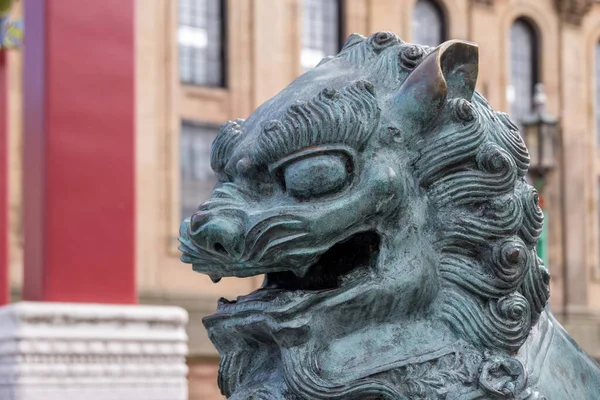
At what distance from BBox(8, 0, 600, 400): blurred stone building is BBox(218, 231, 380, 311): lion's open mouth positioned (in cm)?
887

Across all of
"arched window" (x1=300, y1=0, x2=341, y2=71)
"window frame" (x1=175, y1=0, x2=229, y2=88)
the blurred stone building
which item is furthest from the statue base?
"arched window" (x1=300, y1=0, x2=341, y2=71)

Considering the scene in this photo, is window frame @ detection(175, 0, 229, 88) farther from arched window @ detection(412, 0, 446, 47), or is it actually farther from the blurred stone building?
arched window @ detection(412, 0, 446, 47)

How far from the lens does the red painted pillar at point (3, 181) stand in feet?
31.5

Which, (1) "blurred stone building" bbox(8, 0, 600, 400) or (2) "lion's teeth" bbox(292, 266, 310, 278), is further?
(1) "blurred stone building" bbox(8, 0, 600, 400)

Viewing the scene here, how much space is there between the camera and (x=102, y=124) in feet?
22.7

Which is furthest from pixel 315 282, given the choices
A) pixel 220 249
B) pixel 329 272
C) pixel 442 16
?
pixel 442 16

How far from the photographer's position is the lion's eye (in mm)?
1367

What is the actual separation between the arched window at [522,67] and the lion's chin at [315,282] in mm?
15981

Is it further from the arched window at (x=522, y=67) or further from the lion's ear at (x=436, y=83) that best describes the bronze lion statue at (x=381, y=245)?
the arched window at (x=522, y=67)

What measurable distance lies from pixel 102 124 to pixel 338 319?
5718 millimetres

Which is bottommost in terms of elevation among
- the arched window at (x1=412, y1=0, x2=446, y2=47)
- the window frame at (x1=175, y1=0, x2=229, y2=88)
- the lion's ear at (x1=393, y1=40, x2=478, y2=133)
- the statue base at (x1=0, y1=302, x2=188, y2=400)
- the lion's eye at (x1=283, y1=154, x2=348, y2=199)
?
the statue base at (x1=0, y1=302, x2=188, y2=400)

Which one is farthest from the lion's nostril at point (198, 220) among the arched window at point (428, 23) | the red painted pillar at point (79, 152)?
the arched window at point (428, 23)

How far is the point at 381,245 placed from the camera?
1402 mm

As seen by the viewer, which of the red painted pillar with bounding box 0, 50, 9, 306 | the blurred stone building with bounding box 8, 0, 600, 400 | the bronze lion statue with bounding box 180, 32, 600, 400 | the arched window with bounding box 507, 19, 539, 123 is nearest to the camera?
the bronze lion statue with bounding box 180, 32, 600, 400
